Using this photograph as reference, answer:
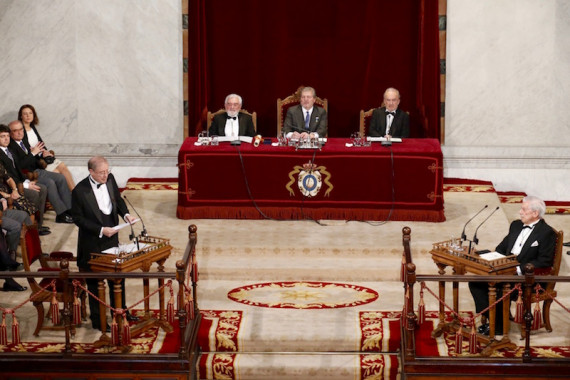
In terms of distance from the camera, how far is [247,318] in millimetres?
8742

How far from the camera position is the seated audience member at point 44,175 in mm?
11211

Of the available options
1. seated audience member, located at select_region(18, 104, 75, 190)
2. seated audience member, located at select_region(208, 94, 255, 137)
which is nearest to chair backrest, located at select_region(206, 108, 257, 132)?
seated audience member, located at select_region(208, 94, 255, 137)

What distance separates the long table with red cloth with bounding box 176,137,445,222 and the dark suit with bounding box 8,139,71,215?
52.6 inches


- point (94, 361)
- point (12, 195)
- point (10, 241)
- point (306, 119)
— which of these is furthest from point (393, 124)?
point (94, 361)

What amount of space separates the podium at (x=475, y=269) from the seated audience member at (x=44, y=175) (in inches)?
180

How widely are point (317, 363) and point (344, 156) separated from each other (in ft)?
10.00

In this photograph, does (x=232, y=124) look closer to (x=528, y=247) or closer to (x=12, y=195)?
(x=12, y=195)

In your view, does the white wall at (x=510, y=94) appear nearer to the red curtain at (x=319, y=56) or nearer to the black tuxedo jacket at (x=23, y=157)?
the red curtain at (x=319, y=56)

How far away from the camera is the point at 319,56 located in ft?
41.7

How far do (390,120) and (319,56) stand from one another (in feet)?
A: 4.85

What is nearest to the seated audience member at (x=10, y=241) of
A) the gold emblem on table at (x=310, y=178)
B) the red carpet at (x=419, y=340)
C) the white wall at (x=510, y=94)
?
the gold emblem on table at (x=310, y=178)

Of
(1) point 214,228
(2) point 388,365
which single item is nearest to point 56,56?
(1) point 214,228

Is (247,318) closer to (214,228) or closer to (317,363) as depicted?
(317,363)

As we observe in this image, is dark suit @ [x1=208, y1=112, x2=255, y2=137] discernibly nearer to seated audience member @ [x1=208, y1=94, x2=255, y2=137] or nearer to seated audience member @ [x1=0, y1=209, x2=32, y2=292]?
seated audience member @ [x1=208, y1=94, x2=255, y2=137]
